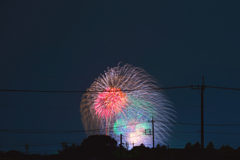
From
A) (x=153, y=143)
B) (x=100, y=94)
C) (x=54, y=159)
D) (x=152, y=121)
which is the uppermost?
(x=100, y=94)


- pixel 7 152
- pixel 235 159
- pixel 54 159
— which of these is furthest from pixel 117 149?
pixel 235 159

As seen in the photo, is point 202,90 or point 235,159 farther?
point 235,159

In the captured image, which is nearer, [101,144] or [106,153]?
[106,153]

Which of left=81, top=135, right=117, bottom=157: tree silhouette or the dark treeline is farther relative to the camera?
left=81, top=135, right=117, bottom=157: tree silhouette

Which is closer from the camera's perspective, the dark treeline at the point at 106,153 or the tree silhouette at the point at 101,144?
the dark treeline at the point at 106,153

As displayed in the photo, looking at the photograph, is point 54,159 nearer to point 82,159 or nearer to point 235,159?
point 82,159

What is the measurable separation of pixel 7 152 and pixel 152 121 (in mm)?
33496

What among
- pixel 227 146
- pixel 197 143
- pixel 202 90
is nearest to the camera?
pixel 202 90

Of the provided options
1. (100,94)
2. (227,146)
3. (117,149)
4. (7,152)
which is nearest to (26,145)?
(7,152)

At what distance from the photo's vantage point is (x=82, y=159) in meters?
54.7

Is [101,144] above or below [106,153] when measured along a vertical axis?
above

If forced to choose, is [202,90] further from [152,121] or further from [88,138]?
[88,138]

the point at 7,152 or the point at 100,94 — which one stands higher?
the point at 100,94

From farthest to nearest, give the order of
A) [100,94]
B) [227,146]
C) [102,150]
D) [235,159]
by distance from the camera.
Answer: [227,146] → [102,150] → [100,94] → [235,159]
